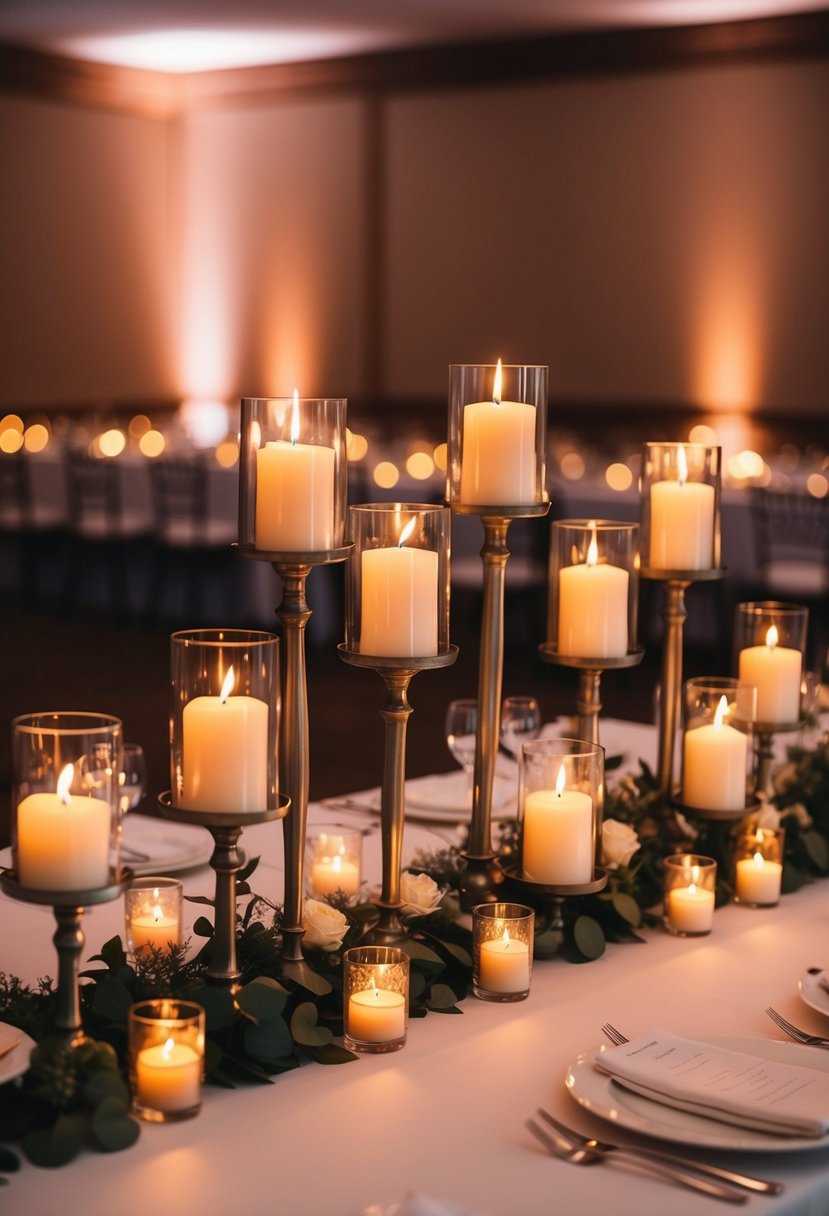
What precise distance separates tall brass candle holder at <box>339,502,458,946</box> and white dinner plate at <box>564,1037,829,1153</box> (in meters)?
0.37

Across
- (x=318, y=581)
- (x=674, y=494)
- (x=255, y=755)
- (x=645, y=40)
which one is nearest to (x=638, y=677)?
(x=318, y=581)

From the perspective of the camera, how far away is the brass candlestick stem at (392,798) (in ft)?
5.83

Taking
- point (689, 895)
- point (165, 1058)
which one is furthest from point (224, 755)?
point (689, 895)

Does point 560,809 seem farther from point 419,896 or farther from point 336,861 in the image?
point 336,861

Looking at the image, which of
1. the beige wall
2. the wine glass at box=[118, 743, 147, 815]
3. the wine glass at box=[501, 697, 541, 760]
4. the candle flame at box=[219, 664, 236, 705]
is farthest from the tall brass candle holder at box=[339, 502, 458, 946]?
the beige wall

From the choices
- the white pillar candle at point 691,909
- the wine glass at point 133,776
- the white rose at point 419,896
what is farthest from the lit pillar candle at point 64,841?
the wine glass at point 133,776

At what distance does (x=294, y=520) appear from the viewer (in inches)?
65.9

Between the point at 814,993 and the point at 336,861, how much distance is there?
2.17 ft

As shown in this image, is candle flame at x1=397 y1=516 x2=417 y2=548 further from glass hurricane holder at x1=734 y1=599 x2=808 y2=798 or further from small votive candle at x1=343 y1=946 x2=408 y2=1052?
glass hurricane holder at x1=734 y1=599 x2=808 y2=798

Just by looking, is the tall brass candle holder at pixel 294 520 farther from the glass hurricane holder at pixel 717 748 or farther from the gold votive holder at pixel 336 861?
the glass hurricane holder at pixel 717 748

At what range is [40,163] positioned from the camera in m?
11.7

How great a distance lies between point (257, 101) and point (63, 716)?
1171 centimetres

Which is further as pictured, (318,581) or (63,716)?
(318,581)

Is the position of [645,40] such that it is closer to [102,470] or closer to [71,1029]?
[102,470]
